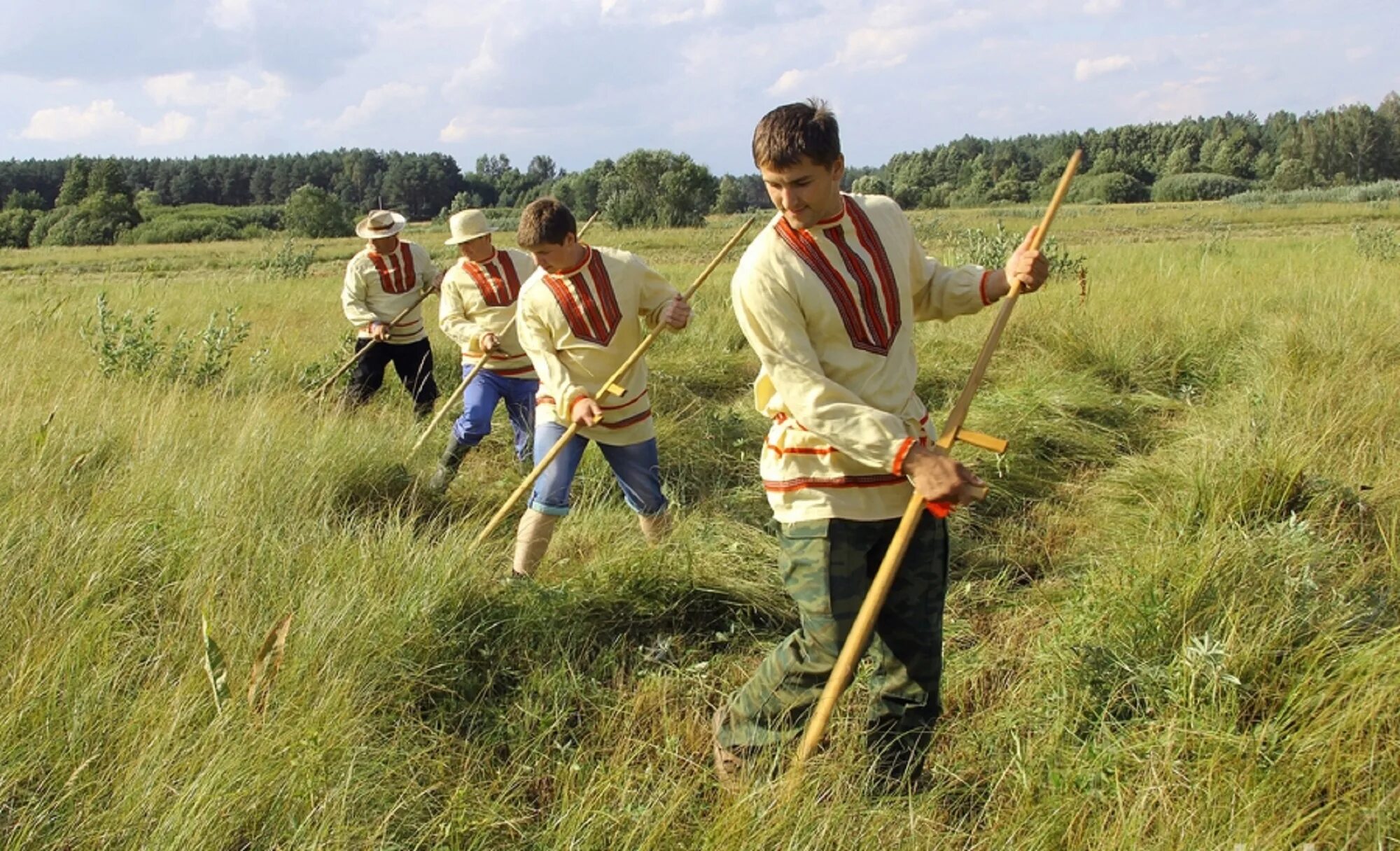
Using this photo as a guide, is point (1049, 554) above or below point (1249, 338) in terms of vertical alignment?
below

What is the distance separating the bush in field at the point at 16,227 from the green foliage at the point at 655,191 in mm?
29265

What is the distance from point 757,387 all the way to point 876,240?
1.53 feet

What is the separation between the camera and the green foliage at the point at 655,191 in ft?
118

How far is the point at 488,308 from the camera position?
532cm

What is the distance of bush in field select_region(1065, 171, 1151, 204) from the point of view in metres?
49.2

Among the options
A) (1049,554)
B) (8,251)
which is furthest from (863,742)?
(8,251)

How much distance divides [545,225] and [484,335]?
1.43 m

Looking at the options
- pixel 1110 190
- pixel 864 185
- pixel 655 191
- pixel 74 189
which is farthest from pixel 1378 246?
pixel 74 189

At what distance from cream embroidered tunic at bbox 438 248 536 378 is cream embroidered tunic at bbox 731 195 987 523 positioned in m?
2.96

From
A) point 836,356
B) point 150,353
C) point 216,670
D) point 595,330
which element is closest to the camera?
point 836,356

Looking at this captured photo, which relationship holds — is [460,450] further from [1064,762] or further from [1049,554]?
[1064,762]

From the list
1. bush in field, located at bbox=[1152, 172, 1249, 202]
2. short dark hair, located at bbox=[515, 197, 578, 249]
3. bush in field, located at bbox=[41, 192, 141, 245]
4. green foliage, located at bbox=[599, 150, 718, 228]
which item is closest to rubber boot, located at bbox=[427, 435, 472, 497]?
short dark hair, located at bbox=[515, 197, 578, 249]

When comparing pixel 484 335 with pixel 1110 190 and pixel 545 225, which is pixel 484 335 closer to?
pixel 545 225

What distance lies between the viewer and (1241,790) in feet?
6.91
